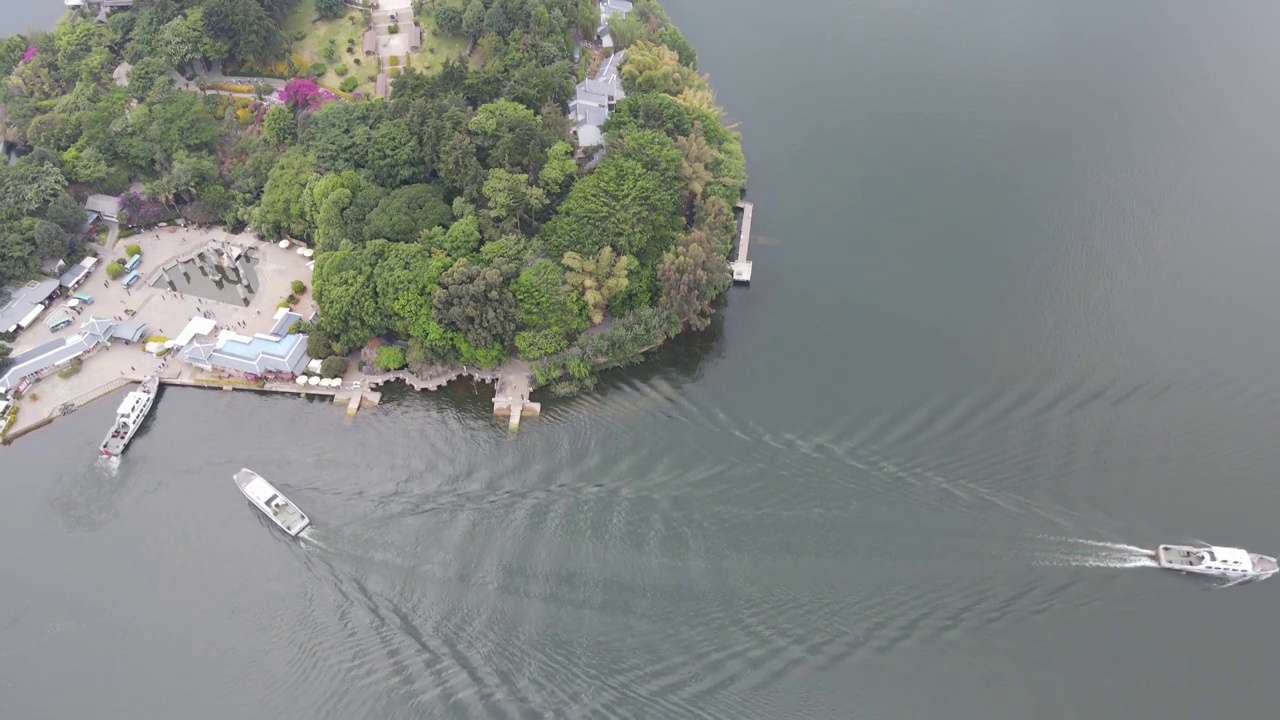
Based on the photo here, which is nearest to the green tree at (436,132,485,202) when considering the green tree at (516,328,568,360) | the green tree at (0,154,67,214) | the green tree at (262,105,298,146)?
the green tree at (516,328,568,360)

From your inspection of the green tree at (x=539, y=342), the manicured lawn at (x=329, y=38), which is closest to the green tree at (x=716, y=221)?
the green tree at (x=539, y=342)

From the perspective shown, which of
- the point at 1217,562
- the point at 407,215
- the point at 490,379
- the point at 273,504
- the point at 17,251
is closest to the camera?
the point at 1217,562

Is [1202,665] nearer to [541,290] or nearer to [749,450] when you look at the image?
[749,450]

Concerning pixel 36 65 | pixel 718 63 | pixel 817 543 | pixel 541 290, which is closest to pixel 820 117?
pixel 718 63

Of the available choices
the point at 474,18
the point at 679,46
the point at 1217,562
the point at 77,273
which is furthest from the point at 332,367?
the point at 1217,562

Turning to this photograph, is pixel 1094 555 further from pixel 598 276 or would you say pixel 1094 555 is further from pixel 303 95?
pixel 303 95
